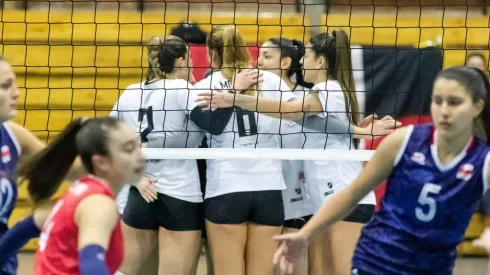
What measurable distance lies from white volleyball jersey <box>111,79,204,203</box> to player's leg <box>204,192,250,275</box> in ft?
0.54

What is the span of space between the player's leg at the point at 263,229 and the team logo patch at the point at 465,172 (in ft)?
5.86

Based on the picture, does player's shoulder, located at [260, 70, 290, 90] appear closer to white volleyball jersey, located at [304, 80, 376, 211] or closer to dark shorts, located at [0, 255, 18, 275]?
white volleyball jersey, located at [304, 80, 376, 211]

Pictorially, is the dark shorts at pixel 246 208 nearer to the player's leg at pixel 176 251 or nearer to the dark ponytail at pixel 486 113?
the player's leg at pixel 176 251

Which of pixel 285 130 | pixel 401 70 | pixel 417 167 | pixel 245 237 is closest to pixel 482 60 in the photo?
pixel 401 70

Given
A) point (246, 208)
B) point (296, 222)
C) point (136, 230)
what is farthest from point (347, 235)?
point (136, 230)

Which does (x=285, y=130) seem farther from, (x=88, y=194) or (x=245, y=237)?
(x=88, y=194)

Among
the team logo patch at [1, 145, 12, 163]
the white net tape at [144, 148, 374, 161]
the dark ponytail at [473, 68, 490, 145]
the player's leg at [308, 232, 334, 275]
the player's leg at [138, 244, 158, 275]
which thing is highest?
the dark ponytail at [473, 68, 490, 145]

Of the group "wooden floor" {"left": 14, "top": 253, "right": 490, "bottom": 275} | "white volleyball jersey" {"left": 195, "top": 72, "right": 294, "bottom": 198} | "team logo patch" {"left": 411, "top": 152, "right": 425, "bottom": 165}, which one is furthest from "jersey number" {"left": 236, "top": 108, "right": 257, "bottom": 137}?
"wooden floor" {"left": 14, "top": 253, "right": 490, "bottom": 275}

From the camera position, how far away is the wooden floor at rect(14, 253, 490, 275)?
641 centimetres

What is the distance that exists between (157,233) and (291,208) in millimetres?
736

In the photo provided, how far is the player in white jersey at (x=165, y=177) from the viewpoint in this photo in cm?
457

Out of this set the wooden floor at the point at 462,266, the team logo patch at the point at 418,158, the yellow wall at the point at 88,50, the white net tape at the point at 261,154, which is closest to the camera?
the team logo patch at the point at 418,158

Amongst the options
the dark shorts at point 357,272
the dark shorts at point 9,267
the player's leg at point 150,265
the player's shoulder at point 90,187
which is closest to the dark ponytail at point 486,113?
the dark shorts at point 357,272

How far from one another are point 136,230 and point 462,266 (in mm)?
3126
